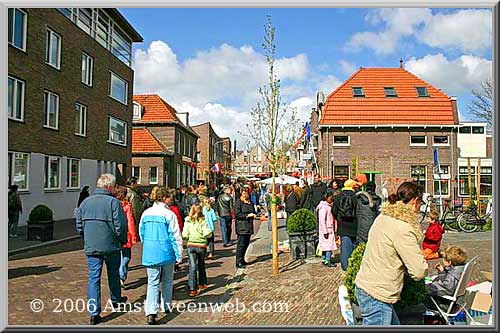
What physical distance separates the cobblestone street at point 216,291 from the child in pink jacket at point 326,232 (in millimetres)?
300

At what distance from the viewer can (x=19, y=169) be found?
723 inches

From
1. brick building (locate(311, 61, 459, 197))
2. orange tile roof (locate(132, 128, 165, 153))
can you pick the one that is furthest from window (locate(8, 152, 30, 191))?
orange tile roof (locate(132, 128, 165, 153))

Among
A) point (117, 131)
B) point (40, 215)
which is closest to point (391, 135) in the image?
point (117, 131)

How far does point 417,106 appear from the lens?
114ft

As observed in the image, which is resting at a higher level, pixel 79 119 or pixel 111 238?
pixel 79 119

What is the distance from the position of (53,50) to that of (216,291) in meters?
16.5

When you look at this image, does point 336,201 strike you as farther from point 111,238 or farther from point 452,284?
point 111,238

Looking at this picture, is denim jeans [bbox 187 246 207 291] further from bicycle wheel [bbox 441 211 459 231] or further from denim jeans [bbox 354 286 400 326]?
Result: bicycle wheel [bbox 441 211 459 231]

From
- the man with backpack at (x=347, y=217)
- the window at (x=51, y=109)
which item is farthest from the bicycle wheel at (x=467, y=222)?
the window at (x=51, y=109)

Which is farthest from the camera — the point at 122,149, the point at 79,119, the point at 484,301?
the point at 122,149

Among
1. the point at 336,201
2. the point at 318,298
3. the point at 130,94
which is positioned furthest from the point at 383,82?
the point at 318,298

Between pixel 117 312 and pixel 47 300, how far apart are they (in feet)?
3.97

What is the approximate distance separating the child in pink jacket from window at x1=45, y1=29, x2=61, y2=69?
14.7m

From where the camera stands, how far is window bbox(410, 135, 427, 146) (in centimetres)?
3362
